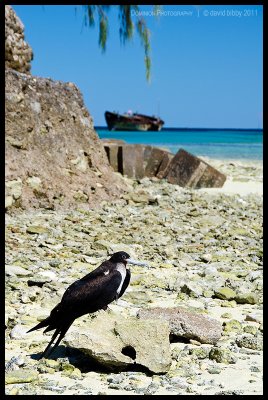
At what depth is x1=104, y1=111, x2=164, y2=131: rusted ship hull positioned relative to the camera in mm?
71250

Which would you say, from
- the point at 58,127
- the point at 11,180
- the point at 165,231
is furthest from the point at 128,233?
the point at 58,127

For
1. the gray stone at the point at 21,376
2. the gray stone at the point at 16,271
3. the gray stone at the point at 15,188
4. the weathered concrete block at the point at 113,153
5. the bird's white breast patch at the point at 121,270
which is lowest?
the gray stone at the point at 21,376

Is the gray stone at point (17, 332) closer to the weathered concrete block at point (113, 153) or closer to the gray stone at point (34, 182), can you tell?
the gray stone at point (34, 182)

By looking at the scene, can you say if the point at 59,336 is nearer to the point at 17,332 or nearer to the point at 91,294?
the point at 91,294

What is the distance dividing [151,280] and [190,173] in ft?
23.2

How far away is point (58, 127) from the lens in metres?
9.68

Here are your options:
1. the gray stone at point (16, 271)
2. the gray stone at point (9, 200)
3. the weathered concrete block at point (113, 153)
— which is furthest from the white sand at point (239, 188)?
the gray stone at point (16, 271)

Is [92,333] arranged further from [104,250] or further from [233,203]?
[233,203]

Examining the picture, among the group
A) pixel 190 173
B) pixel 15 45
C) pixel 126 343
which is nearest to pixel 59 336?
pixel 126 343

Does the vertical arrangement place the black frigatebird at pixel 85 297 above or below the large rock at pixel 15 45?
below

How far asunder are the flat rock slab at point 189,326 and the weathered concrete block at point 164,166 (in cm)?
871

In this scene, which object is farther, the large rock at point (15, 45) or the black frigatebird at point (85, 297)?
the large rock at point (15, 45)

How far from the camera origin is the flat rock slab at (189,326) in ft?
14.0

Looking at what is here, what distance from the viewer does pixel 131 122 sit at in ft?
237
